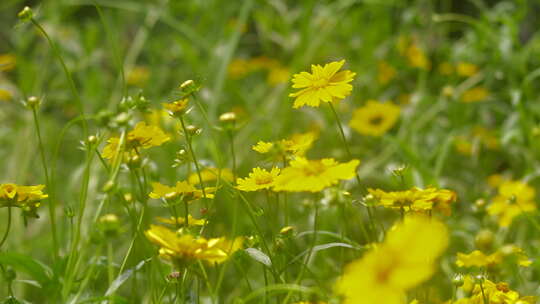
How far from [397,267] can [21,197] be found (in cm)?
47

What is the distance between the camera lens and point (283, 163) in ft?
2.33

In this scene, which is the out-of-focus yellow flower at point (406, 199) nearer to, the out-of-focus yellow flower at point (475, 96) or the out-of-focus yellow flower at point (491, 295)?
the out-of-focus yellow flower at point (491, 295)

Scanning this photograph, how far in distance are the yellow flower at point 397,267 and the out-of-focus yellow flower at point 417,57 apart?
1.53 meters

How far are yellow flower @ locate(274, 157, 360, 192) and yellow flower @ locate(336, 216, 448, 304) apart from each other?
4.9 inches

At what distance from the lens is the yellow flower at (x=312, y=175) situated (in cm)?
54

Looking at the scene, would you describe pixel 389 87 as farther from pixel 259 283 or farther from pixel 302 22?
pixel 259 283

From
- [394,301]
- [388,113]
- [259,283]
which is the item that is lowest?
[394,301]

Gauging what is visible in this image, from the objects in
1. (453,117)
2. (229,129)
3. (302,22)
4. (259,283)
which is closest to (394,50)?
(302,22)

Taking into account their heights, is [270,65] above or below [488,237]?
above

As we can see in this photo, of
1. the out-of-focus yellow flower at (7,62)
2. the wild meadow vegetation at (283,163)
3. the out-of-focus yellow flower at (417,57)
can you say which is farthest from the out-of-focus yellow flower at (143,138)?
the out-of-focus yellow flower at (417,57)

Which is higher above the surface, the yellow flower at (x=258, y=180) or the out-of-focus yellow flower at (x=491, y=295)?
the yellow flower at (x=258, y=180)

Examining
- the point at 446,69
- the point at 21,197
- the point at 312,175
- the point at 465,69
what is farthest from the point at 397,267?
the point at 446,69

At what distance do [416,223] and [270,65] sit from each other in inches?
83.3

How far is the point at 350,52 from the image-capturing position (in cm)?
222
